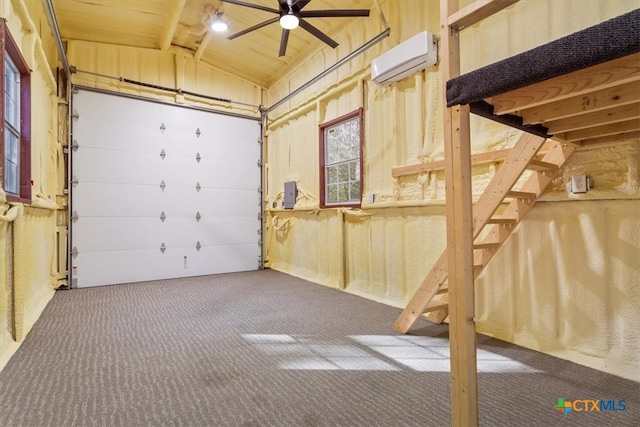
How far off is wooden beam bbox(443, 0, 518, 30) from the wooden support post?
0.03 m

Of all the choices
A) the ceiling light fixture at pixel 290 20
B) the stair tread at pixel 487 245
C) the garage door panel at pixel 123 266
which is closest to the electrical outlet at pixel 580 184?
the stair tread at pixel 487 245

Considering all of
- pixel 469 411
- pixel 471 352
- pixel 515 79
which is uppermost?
pixel 515 79

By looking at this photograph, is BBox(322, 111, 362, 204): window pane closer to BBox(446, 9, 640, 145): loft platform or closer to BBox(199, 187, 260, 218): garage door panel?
BBox(199, 187, 260, 218): garage door panel

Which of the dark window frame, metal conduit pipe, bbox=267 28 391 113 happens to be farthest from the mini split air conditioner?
the dark window frame

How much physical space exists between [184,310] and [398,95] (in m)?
3.29

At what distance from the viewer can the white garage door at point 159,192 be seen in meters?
4.65

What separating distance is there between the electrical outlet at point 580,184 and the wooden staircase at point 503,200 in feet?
0.49

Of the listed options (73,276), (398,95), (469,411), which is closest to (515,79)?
(469,411)

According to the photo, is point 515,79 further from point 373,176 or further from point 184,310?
point 184,310

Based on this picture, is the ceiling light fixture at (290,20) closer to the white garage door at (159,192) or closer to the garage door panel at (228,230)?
the white garage door at (159,192)

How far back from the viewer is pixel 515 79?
1.07 meters

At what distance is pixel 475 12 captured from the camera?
125cm

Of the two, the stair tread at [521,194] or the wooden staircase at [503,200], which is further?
the stair tread at [521,194]

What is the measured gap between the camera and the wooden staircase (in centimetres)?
208
